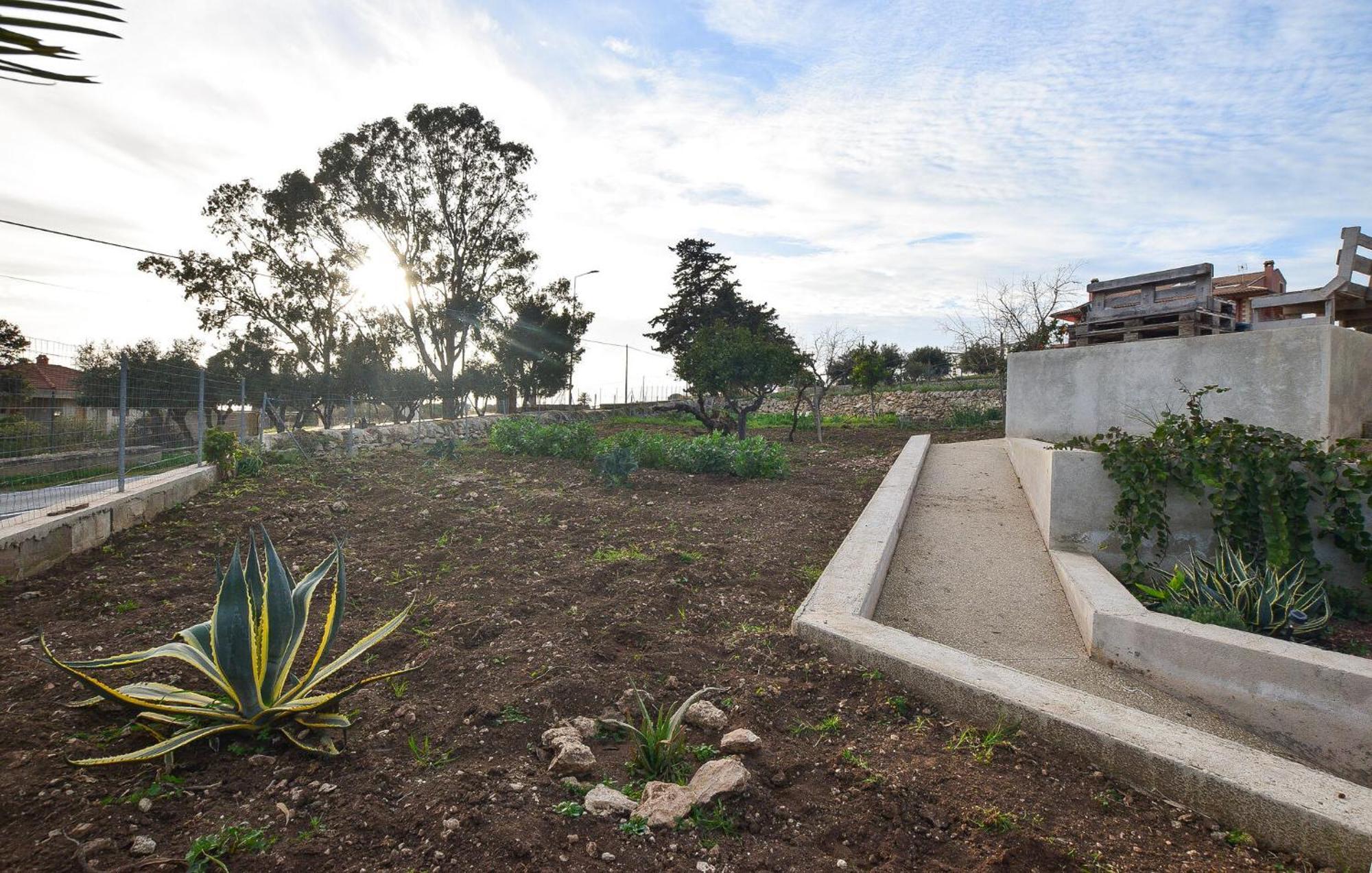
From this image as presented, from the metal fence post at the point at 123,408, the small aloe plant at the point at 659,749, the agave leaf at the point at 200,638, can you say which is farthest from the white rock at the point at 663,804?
the metal fence post at the point at 123,408

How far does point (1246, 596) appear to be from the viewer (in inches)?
143

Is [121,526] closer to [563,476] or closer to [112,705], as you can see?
[112,705]

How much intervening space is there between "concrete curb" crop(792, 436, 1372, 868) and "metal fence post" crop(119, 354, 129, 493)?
19.3ft

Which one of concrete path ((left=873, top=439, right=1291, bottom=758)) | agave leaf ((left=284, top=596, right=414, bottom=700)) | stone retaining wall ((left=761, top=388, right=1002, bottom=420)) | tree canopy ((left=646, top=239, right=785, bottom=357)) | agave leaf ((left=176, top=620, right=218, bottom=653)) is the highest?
tree canopy ((left=646, top=239, right=785, bottom=357))

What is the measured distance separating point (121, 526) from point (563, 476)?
4386 mm

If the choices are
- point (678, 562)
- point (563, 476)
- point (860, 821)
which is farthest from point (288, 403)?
point (860, 821)

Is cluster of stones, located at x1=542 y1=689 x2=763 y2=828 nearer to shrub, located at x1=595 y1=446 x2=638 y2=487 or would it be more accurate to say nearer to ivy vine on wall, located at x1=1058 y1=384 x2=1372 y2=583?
ivy vine on wall, located at x1=1058 y1=384 x2=1372 y2=583

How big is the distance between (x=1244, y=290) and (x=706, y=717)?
9501 mm

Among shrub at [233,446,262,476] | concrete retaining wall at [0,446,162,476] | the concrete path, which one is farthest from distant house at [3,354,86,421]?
the concrete path

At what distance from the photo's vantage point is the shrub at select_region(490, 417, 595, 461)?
32.9 feet

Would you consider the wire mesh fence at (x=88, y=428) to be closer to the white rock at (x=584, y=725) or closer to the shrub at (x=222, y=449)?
the shrub at (x=222, y=449)

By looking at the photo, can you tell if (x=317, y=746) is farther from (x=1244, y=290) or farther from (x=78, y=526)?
(x=1244, y=290)

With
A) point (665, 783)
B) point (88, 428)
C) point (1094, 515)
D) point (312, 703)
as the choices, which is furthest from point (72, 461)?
point (1094, 515)

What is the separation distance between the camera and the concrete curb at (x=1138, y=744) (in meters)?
1.86
